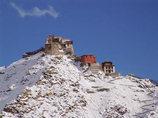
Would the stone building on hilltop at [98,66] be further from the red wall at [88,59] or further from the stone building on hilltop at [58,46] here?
the stone building on hilltop at [58,46]

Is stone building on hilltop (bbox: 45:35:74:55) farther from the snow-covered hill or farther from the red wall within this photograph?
the red wall

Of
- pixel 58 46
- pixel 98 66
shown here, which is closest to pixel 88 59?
pixel 98 66

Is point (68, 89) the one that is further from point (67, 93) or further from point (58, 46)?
point (58, 46)

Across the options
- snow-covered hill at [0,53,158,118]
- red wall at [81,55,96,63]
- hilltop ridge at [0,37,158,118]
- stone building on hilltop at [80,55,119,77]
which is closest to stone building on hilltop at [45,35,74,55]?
hilltop ridge at [0,37,158,118]

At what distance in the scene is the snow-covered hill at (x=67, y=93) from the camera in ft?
488

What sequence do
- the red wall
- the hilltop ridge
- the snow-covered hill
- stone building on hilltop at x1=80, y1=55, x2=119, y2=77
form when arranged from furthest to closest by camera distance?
the red wall < stone building on hilltop at x1=80, y1=55, x2=119, y2=77 < the hilltop ridge < the snow-covered hill

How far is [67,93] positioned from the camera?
155875 mm

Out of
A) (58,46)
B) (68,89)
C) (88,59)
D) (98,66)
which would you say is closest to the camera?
(68,89)

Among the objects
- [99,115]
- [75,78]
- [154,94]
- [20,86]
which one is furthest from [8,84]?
[154,94]

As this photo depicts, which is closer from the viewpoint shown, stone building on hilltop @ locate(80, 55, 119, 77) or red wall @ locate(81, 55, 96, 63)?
stone building on hilltop @ locate(80, 55, 119, 77)

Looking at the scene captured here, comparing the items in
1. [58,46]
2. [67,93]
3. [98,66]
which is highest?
[58,46]

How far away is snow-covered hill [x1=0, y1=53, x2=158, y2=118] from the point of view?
148875 millimetres

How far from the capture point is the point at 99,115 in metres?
151

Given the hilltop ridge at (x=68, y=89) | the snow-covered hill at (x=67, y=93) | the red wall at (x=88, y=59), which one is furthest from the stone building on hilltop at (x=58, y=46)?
the red wall at (x=88, y=59)
